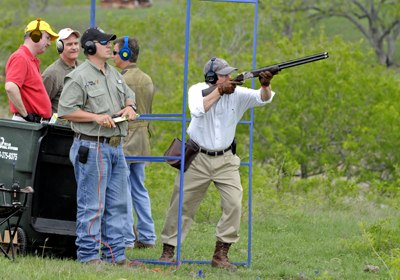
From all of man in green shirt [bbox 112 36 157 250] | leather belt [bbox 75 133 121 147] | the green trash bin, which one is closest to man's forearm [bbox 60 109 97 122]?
leather belt [bbox 75 133 121 147]

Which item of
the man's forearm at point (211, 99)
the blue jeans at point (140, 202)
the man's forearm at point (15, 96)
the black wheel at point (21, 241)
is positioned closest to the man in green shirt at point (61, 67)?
the man's forearm at point (15, 96)

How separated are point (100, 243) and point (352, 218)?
5188 millimetres

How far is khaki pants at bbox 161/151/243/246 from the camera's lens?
5219 millimetres

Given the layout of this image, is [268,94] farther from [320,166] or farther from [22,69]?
[320,166]

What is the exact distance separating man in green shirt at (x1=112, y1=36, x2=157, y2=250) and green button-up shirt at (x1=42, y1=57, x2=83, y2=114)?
621mm

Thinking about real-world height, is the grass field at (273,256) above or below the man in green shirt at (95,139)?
below

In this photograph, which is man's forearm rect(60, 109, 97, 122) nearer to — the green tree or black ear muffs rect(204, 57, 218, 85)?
black ear muffs rect(204, 57, 218, 85)

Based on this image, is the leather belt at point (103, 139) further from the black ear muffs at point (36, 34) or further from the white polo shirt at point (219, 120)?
the black ear muffs at point (36, 34)

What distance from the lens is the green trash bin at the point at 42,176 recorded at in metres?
4.91

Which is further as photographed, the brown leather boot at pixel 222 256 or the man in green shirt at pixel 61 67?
the man in green shirt at pixel 61 67

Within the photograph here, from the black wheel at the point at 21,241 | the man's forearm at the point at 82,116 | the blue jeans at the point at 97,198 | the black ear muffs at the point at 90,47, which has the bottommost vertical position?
the black wheel at the point at 21,241

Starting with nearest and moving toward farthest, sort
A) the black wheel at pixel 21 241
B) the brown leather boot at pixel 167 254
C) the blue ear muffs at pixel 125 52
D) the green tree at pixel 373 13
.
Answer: the black wheel at pixel 21 241 < the brown leather boot at pixel 167 254 < the blue ear muffs at pixel 125 52 < the green tree at pixel 373 13

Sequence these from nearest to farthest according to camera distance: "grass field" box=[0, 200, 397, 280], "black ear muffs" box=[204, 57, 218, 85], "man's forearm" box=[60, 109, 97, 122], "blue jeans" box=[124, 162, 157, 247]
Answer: "grass field" box=[0, 200, 397, 280] < "man's forearm" box=[60, 109, 97, 122] < "black ear muffs" box=[204, 57, 218, 85] < "blue jeans" box=[124, 162, 157, 247]

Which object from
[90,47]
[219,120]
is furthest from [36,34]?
[219,120]
